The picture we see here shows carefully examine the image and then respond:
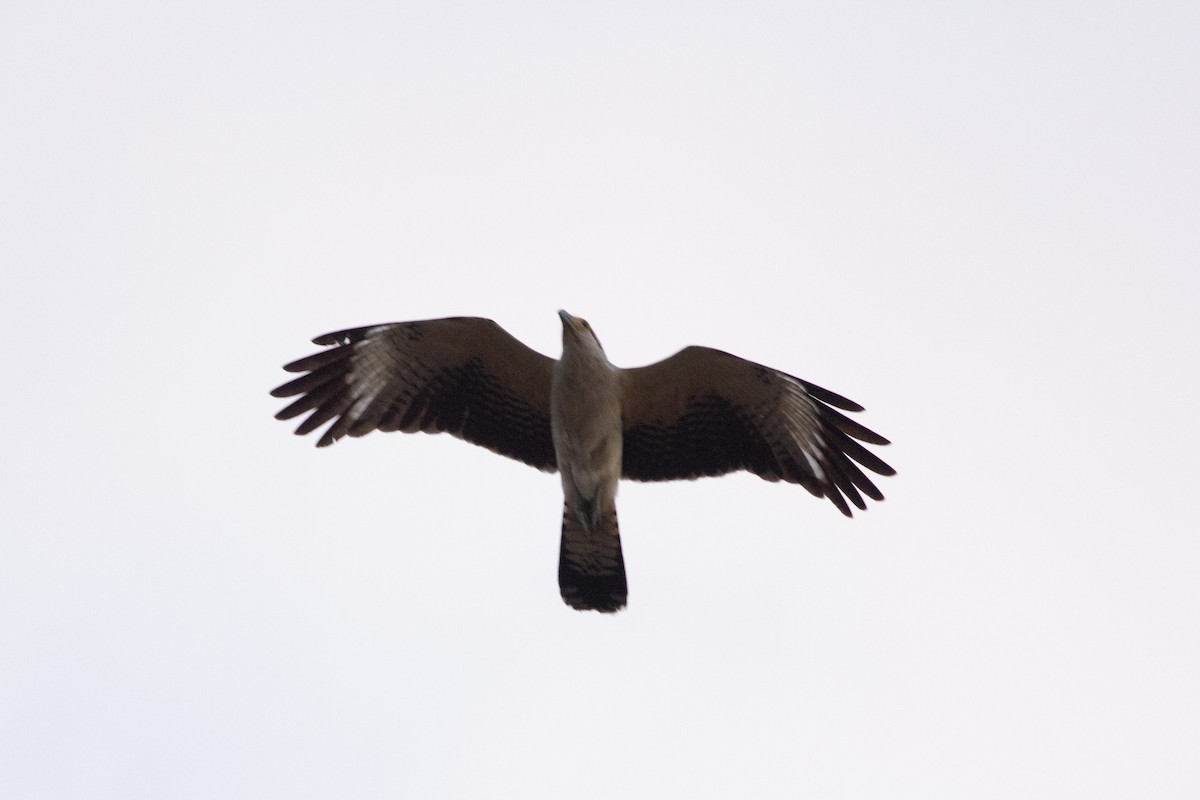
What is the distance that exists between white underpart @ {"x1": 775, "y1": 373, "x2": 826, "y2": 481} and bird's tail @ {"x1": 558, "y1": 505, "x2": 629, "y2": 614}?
4.36ft

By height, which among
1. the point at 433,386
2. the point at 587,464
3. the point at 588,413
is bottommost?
the point at 587,464

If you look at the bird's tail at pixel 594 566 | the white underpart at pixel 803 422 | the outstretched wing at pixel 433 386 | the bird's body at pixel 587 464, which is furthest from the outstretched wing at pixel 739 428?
the outstretched wing at pixel 433 386

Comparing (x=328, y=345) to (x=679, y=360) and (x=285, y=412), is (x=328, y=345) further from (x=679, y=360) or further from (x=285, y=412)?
(x=679, y=360)

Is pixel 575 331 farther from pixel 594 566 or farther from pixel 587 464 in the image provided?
pixel 594 566

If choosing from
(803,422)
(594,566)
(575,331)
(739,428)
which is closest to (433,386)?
(575,331)

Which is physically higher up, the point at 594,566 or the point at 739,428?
the point at 739,428

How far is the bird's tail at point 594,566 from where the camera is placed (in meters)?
8.88

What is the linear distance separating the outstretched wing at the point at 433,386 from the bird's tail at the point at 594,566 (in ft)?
1.75

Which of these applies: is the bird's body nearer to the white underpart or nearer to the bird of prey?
the bird of prey

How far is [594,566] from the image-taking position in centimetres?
891

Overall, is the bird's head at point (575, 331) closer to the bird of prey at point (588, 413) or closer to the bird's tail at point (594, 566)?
the bird of prey at point (588, 413)

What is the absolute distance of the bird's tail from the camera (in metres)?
8.88

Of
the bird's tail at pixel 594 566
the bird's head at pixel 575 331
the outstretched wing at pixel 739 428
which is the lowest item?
the bird's tail at pixel 594 566

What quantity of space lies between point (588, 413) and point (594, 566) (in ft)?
3.50
